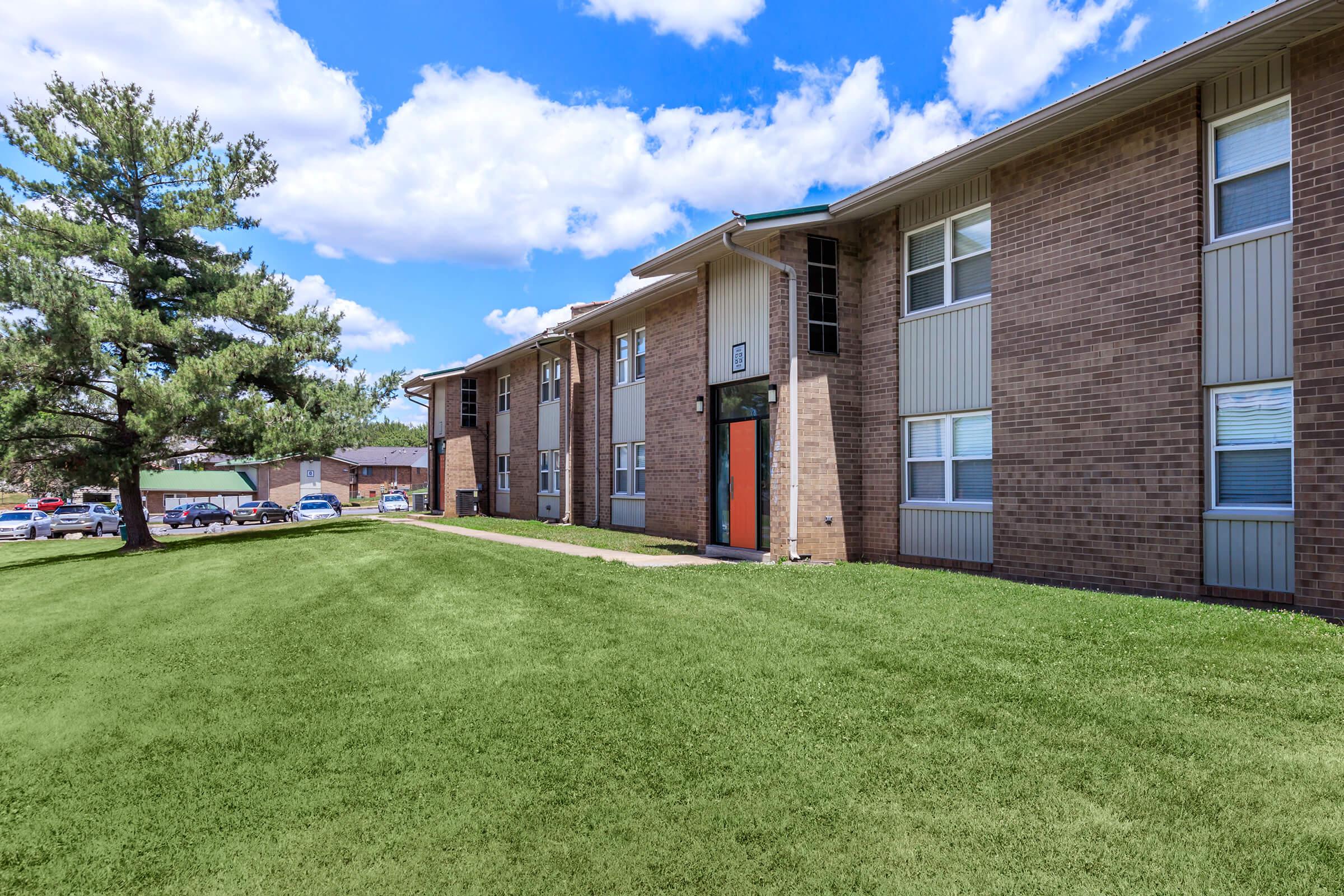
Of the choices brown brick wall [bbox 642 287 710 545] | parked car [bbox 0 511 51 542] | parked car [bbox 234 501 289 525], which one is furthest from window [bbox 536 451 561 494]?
parked car [bbox 0 511 51 542]

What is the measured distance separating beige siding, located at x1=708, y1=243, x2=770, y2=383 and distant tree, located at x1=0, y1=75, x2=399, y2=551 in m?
11.6

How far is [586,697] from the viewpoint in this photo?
5520 millimetres

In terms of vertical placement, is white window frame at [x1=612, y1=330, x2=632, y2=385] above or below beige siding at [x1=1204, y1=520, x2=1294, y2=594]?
above

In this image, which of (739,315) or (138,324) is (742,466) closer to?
(739,315)

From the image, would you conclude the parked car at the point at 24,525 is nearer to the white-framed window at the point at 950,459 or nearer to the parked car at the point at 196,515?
the parked car at the point at 196,515

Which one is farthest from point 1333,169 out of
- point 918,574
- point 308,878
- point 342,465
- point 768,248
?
point 342,465

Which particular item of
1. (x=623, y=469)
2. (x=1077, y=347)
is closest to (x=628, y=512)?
(x=623, y=469)

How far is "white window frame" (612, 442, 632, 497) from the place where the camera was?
20.9 meters

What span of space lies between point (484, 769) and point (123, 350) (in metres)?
20.4

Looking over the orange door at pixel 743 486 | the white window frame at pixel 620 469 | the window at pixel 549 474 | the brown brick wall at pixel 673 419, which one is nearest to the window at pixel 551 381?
the window at pixel 549 474

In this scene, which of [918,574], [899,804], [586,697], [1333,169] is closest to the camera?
[899,804]

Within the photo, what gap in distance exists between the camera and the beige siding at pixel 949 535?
424 inches

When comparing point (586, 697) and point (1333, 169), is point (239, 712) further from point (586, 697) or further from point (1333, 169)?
point (1333, 169)

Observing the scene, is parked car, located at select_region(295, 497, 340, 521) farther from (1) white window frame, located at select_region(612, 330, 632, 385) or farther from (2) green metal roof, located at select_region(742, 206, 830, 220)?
(2) green metal roof, located at select_region(742, 206, 830, 220)
